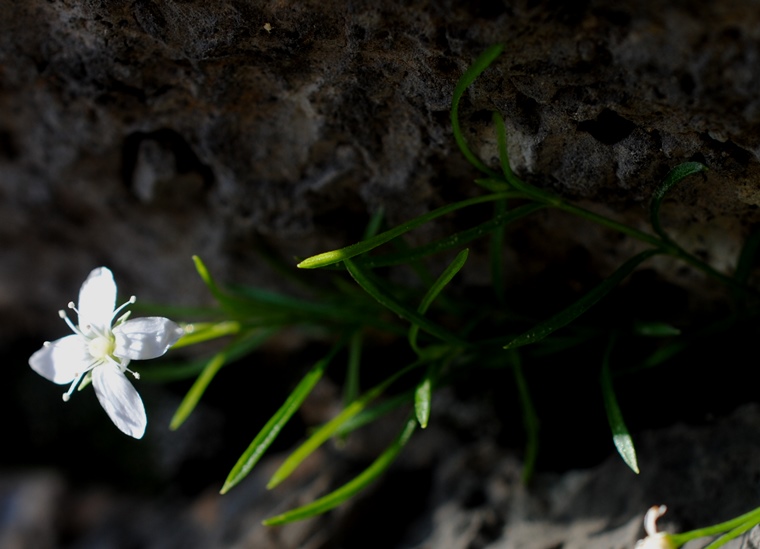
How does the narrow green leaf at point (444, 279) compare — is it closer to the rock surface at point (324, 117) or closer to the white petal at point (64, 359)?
the rock surface at point (324, 117)

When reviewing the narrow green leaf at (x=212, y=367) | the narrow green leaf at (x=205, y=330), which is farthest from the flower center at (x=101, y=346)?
the narrow green leaf at (x=212, y=367)

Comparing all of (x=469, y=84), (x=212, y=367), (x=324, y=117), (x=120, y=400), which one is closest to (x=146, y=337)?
(x=120, y=400)

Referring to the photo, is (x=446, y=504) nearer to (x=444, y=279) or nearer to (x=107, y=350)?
(x=444, y=279)

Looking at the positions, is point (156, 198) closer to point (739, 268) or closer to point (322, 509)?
point (322, 509)

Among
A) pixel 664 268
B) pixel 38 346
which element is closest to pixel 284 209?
pixel 664 268

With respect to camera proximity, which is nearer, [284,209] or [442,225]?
[442,225]

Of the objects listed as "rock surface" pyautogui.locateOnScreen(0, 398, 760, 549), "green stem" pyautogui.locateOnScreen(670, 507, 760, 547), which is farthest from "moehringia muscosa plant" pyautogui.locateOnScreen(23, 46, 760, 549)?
"rock surface" pyautogui.locateOnScreen(0, 398, 760, 549)
